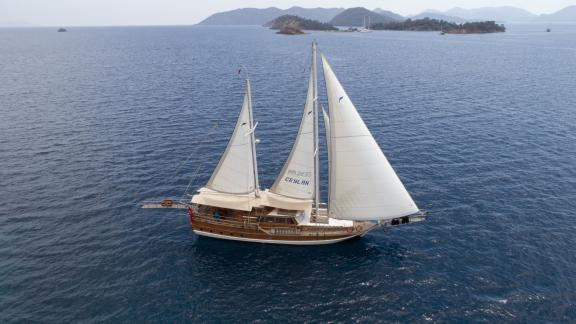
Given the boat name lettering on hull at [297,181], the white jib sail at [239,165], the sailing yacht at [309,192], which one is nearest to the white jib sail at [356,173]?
the sailing yacht at [309,192]

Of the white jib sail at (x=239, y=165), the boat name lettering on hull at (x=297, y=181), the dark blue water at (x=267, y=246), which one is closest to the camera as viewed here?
the dark blue water at (x=267, y=246)

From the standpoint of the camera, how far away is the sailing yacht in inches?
1481

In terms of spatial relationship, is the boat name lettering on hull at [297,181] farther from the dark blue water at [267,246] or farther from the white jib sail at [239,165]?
the dark blue water at [267,246]

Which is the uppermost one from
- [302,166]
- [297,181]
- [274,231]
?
[302,166]

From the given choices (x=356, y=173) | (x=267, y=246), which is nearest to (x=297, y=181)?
(x=356, y=173)

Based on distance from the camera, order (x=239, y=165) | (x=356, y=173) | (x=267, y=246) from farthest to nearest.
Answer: (x=239, y=165), (x=267, y=246), (x=356, y=173)

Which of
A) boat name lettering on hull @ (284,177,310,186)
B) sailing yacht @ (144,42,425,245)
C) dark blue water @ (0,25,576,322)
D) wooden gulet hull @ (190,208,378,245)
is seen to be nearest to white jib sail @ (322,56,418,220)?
sailing yacht @ (144,42,425,245)

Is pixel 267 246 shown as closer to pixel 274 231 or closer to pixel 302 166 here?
pixel 274 231

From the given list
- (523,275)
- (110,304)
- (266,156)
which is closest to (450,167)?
(523,275)

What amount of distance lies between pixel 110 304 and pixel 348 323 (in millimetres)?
20138

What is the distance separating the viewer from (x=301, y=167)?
135 feet

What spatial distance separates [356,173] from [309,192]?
6121 mm

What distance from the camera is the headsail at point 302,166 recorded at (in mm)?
38562

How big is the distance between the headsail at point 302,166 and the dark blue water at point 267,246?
6144 millimetres
